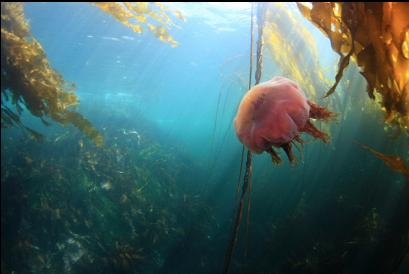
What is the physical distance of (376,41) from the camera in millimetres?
2229

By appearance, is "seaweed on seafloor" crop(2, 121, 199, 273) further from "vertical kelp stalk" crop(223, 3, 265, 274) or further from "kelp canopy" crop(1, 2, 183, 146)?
"vertical kelp stalk" crop(223, 3, 265, 274)

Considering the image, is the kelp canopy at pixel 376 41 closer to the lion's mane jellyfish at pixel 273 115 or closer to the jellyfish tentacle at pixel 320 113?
the jellyfish tentacle at pixel 320 113

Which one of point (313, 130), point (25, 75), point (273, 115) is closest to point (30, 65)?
point (25, 75)

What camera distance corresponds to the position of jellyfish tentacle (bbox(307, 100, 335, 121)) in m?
2.20

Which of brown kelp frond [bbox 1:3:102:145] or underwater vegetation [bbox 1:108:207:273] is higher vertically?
brown kelp frond [bbox 1:3:102:145]

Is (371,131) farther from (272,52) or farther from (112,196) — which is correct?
(112,196)

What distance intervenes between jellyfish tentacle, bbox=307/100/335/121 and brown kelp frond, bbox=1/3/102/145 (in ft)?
10.9

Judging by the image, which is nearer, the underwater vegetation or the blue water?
the underwater vegetation

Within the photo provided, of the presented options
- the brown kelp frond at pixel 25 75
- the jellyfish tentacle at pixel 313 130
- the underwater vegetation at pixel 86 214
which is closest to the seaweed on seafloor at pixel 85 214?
the underwater vegetation at pixel 86 214

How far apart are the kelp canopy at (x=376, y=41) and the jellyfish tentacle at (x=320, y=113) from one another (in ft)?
0.55

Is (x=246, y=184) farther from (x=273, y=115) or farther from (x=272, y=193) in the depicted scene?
(x=272, y=193)

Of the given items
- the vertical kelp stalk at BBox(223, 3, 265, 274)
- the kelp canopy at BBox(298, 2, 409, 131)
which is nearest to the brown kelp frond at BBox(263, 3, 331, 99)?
the vertical kelp stalk at BBox(223, 3, 265, 274)

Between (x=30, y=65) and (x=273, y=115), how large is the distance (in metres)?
3.23

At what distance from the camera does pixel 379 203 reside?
6773 millimetres
